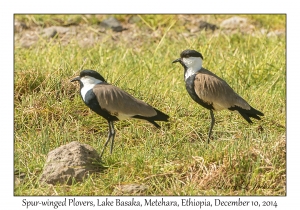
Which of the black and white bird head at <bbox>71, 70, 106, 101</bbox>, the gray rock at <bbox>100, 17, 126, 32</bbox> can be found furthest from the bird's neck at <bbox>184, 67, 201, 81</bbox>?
the gray rock at <bbox>100, 17, 126, 32</bbox>

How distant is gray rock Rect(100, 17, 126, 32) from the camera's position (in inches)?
373

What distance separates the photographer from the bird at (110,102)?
5504 millimetres

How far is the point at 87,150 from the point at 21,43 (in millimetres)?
3931

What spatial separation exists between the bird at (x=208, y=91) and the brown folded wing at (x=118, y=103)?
0.45 m

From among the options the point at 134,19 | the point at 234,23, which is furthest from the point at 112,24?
the point at 234,23

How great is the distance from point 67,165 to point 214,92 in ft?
4.85

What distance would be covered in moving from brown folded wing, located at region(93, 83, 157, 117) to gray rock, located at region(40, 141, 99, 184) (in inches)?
17.8

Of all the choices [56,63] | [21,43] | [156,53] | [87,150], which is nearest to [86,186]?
[87,150]

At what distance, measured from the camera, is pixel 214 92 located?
230 inches

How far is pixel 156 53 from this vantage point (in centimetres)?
838

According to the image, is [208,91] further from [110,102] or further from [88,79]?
[88,79]

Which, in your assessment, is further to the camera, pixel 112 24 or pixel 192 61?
pixel 112 24

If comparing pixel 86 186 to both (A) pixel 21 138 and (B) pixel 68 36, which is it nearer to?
(A) pixel 21 138
